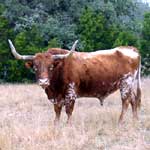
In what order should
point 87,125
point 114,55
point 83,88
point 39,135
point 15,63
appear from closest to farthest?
point 39,135 < point 87,125 < point 83,88 < point 114,55 < point 15,63

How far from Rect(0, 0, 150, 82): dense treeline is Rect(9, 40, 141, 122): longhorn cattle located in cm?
1477

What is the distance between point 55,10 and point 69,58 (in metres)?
18.5

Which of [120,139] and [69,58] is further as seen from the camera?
[69,58]

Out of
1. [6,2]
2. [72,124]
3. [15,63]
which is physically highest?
[72,124]

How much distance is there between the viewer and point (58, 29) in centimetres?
2672

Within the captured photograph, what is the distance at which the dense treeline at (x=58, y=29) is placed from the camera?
25.7m

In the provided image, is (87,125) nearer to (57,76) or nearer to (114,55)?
(57,76)

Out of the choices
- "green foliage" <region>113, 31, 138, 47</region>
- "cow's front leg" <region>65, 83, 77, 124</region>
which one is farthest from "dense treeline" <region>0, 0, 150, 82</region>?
"cow's front leg" <region>65, 83, 77, 124</region>

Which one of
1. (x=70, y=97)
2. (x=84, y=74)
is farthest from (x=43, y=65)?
(x=84, y=74)

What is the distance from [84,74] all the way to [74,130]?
1.84 m

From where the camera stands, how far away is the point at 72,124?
30.9 feet

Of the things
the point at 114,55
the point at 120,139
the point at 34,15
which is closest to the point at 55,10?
the point at 34,15

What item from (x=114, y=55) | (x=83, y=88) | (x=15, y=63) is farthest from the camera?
(x=15, y=63)

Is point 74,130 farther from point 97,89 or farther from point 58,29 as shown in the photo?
point 58,29
